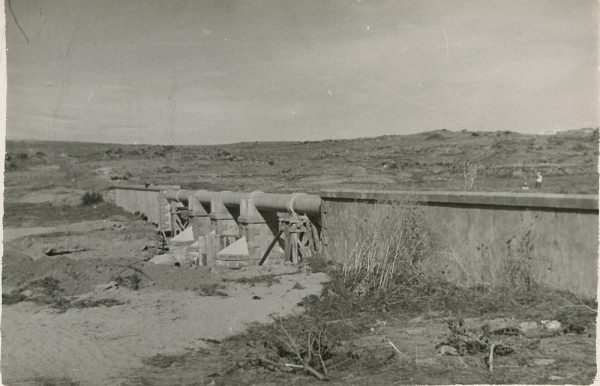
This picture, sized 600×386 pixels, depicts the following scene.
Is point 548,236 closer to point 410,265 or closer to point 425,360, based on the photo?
point 410,265

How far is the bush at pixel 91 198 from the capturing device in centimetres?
3612

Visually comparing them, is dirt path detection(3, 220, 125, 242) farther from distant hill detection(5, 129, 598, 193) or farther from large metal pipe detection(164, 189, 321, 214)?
large metal pipe detection(164, 189, 321, 214)

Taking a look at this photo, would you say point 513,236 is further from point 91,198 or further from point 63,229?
point 91,198

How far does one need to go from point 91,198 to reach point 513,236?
32.8 meters

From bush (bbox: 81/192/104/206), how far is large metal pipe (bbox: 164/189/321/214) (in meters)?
15.9

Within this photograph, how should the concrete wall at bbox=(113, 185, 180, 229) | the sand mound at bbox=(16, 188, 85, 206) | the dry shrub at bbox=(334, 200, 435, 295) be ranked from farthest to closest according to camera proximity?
the sand mound at bbox=(16, 188, 85, 206)
the concrete wall at bbox=(113, 185, 180, 229)
the dry shrub at bbox=(334, 200, 435, 295)

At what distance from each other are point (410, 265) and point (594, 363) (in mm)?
4123

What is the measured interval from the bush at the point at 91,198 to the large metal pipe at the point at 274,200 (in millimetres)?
15943

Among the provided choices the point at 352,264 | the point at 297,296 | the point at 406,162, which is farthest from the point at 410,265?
the point at 406,162

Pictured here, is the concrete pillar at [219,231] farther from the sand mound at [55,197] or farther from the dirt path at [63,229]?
the sand mound at [55,197]

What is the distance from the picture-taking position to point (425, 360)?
19.7 feet

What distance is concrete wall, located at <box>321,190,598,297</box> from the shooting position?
7484mm

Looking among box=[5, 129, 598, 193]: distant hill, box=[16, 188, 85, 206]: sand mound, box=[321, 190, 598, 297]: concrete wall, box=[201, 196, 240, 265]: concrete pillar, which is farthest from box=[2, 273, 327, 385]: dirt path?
box=[16, 188, 85, 206]: sand mound

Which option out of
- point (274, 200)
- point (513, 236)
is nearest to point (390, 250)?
point (513, 236)
